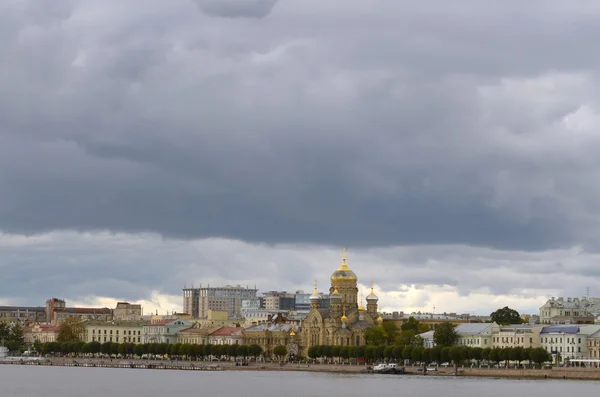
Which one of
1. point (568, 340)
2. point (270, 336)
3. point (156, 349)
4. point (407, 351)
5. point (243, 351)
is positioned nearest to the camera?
point (568, 340)

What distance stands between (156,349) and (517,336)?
4881 centimetres

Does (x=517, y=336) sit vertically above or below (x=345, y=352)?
above

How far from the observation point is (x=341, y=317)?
14938 centimetres

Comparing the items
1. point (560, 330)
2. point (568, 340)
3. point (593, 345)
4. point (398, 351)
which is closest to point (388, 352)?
point (398, 351)

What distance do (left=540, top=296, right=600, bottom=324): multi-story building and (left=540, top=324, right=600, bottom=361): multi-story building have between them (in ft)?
103

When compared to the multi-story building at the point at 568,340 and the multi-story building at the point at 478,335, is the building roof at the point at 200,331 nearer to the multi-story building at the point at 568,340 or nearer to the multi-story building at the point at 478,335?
the multi-story building at the point at 478,335

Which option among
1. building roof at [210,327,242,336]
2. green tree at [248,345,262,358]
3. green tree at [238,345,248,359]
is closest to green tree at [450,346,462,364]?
green tree at [248,345,262,358]

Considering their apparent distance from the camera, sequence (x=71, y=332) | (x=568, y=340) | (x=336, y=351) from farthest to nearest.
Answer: (x=71, y=332) < (x=336, y=351) < (x=568, y=340)

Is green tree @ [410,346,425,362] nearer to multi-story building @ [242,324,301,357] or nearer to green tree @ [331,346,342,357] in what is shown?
green tree @ [331,346,342,357]

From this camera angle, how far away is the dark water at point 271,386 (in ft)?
288

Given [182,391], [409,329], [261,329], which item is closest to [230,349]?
[261,329]

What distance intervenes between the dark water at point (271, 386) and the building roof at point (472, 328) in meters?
25.1

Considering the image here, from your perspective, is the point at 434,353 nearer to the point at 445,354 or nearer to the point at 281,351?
the point at 445,354

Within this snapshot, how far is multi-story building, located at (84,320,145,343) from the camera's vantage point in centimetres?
18800
